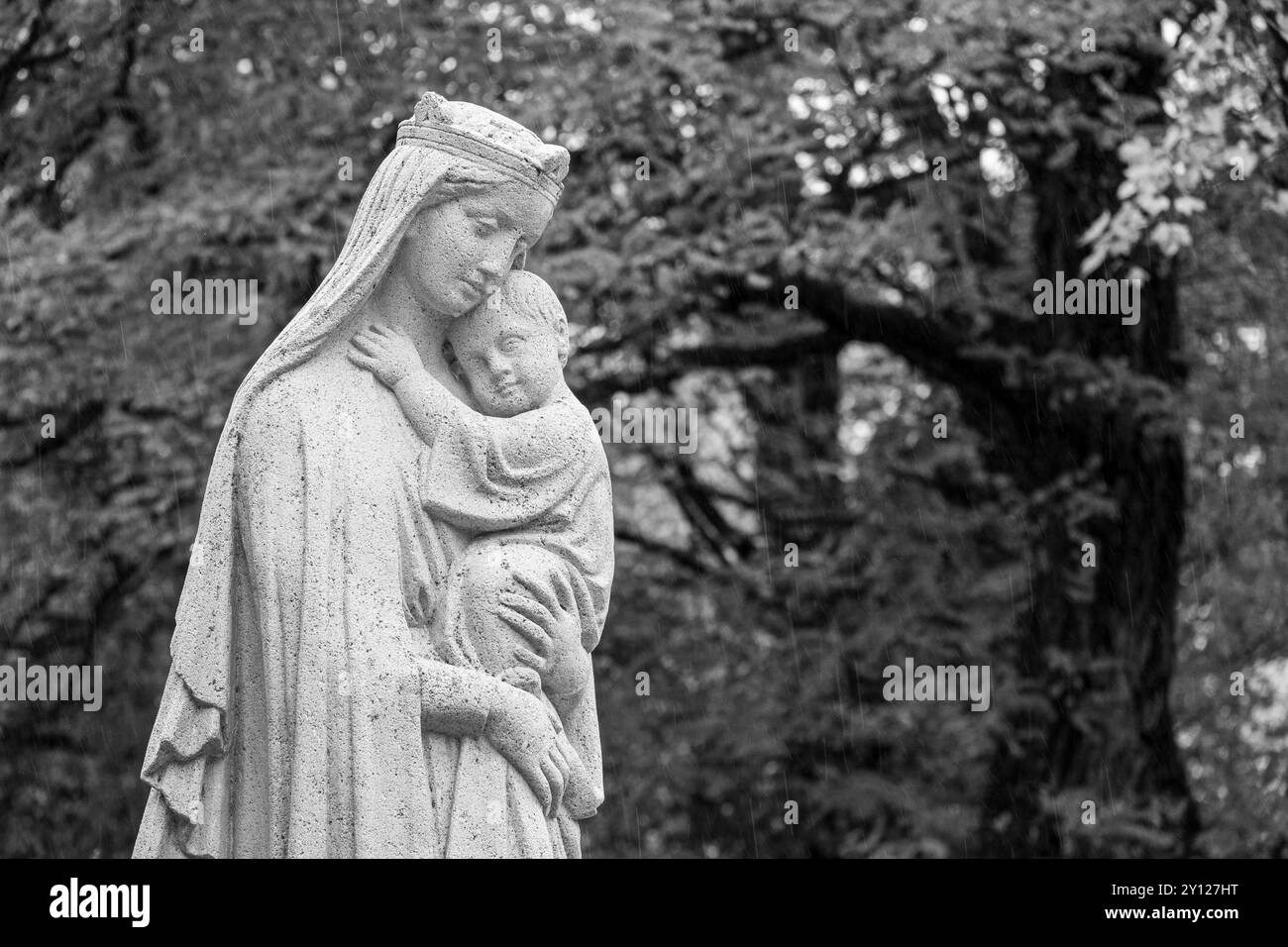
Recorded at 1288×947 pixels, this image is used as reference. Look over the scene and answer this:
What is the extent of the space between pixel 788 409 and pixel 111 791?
6143mm

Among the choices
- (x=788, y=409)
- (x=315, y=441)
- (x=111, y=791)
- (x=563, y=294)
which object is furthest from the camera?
(x=788, y=409)

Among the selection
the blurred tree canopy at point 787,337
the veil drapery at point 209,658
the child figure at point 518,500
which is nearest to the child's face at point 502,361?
the child figure at point 518,500

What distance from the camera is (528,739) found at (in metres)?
5.59

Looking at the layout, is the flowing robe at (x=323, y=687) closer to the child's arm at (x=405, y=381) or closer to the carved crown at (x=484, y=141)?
the child's arm at (x=405, y=381)

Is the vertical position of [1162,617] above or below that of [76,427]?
below

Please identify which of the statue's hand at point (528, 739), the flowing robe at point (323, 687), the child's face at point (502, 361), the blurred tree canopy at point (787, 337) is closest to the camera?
the flowing robe at point (323, 687)

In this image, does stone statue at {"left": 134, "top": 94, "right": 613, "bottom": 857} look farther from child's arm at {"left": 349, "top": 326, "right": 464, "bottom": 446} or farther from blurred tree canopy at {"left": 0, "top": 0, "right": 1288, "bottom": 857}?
blurred tree canopy at {"left": 0, "top": 0, "right": 1288, "bottom": 857}

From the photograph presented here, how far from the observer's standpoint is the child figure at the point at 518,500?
5.65 metres

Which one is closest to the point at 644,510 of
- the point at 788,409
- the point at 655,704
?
the point at 788,409

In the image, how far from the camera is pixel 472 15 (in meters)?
14.3

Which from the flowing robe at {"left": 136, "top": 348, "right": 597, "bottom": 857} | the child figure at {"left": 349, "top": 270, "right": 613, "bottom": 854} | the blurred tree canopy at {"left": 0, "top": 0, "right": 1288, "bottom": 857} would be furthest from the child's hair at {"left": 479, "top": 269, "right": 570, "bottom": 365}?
the blurred tree canopy at {"left": 0, "top": 0, "right": 1288, "bottom": 857}

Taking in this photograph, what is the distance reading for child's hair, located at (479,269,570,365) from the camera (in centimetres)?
595

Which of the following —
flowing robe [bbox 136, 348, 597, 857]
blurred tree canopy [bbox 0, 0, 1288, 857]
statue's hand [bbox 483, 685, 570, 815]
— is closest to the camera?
flowing robe [bbox 136, 348, 597, 857]

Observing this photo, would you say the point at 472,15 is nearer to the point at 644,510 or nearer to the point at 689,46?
the point at 689,46
